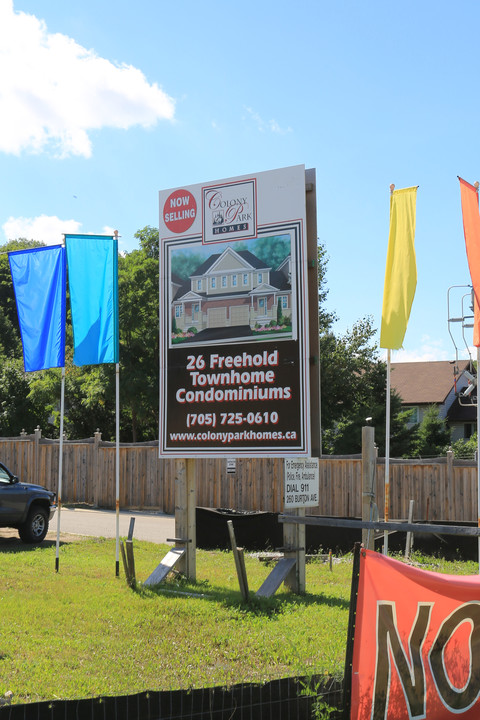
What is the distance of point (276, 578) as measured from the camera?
9.25 metres

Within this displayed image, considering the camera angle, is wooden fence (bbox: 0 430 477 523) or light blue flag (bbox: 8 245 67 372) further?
wooden fence (bbox: 0 430 477 523)

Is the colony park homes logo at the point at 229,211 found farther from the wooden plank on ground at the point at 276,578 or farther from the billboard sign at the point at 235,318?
the wooden plank on ground at the point at 276,578

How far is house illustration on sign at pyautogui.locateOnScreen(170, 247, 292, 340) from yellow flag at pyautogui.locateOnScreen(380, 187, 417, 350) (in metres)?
1.66

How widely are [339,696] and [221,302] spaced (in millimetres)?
5949

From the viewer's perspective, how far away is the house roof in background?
1831 inches

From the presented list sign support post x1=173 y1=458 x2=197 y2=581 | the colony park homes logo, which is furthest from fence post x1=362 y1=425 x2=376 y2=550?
the colony park homes logo

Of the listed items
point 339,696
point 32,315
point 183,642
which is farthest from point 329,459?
point 339,696

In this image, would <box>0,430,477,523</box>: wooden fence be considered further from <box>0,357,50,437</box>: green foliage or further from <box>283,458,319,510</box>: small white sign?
<box>0,357,50,437</box>: green foliage

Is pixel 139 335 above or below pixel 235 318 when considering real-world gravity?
above

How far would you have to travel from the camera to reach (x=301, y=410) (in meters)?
9.25

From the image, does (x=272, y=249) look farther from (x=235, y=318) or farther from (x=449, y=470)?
(x=449, y=470)

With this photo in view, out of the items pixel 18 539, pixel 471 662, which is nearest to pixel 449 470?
pixel 18 539

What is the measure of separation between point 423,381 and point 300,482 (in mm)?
40664

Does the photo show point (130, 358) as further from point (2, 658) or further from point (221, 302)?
point (2, 658)
